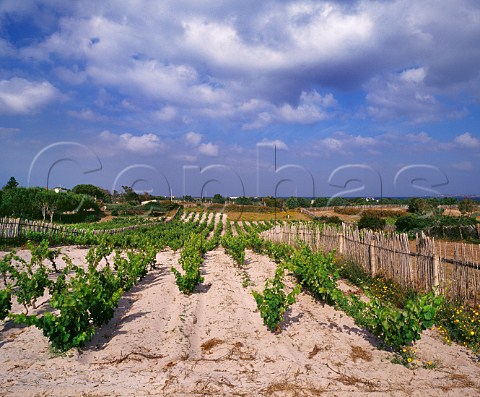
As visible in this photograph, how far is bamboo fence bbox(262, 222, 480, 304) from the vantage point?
6562 mm

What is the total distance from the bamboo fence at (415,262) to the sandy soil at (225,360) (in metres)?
1.46

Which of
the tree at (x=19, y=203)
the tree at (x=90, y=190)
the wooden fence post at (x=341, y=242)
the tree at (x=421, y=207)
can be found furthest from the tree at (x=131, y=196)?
the wooden fence post at (x=341, y=242)

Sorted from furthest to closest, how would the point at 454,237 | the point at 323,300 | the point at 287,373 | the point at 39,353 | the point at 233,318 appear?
the point at 454,237 < the point at 323,300 < the point at 233,318 < the point at 39,353 < the point at 287,373

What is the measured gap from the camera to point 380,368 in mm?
4570

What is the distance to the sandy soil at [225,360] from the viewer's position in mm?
4062

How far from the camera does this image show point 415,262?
25.5 feet

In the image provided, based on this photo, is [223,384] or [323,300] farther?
[323,300]

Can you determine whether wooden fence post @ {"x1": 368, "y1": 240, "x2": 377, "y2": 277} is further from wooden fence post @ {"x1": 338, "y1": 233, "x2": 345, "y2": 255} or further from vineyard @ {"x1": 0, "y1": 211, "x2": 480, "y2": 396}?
wooden fence post @ {"x1": 338, "y1": 233, "x2": 345, "y2": 255}

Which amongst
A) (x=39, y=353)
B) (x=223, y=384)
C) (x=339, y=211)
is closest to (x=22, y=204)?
(x=39, y=353)

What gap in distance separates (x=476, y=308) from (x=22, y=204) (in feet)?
143

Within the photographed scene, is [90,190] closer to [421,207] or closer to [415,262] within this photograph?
Answer: [421,207]

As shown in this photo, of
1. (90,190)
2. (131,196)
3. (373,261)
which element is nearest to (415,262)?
(373,261)

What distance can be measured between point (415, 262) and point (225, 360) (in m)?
5.43

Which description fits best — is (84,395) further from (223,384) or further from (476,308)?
(476,308)
